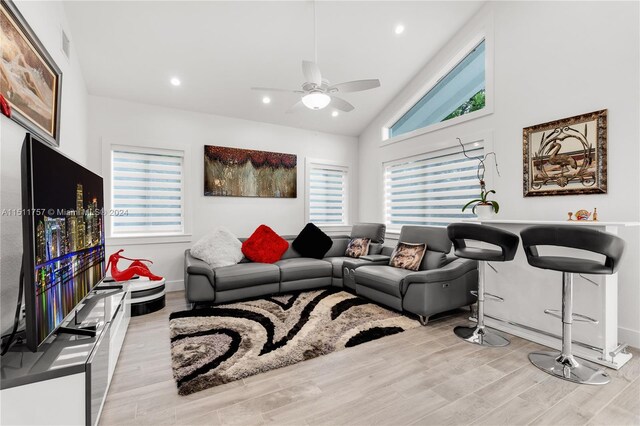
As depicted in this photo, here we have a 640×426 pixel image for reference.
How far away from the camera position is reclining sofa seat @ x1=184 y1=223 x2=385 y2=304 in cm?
347

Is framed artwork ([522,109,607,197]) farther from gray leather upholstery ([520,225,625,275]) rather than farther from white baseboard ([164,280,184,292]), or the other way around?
white baseboard ([164,280,184,292])

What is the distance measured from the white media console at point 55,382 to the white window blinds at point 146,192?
9.50 ft

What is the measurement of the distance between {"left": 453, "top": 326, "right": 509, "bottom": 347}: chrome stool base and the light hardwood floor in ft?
0.41

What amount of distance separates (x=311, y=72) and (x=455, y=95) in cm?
260

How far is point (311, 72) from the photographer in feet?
8.74

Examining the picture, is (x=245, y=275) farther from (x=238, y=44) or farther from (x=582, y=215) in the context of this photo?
(x=582, y=215)

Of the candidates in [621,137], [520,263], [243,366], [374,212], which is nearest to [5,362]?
[243,366]

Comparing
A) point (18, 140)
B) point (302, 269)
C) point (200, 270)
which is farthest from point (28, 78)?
point (302, 269)

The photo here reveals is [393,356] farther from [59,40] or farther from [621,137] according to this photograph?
[59,40]

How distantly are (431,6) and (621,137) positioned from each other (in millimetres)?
2383

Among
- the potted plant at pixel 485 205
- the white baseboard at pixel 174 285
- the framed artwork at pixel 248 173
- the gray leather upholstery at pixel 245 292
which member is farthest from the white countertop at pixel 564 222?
the white baseboard at pixel 174 285

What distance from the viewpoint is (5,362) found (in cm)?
129

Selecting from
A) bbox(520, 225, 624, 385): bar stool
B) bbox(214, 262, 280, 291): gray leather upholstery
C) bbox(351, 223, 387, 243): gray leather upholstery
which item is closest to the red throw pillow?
bbox(214, 262, 280, 291): gray leather upholstery

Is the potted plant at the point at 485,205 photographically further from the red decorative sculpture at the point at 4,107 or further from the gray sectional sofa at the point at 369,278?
the red decorative sculpture at the point at 4,107
